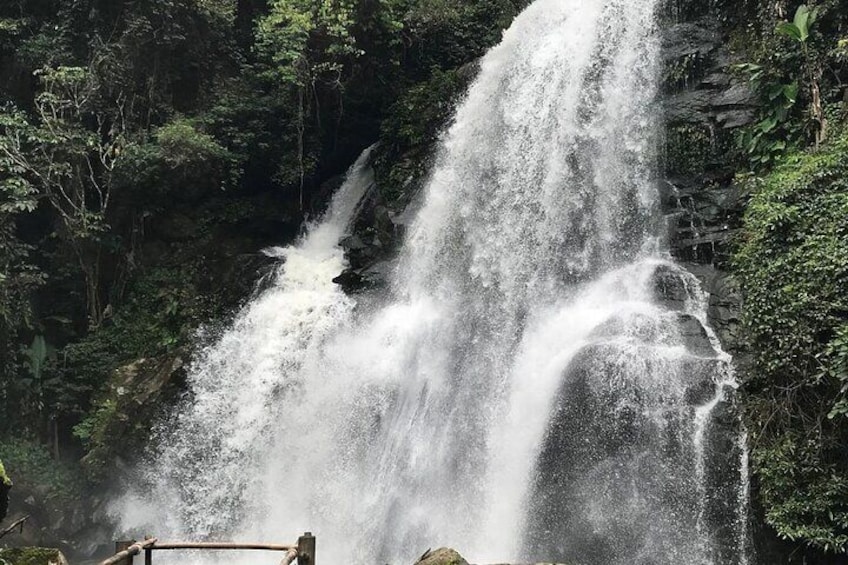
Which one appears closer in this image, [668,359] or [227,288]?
[668,359]

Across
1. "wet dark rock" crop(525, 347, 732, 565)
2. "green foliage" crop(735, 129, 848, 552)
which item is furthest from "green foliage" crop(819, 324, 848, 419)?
"wet dark rock" crop(525, 347, 732, 565)

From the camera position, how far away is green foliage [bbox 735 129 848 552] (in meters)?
7.35

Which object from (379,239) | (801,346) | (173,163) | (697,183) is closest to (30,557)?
(801,346)

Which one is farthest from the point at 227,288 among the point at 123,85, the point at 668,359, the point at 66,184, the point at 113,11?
the point at 668,359

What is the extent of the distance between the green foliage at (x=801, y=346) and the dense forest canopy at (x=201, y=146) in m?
0.06

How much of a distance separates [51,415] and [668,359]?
38.8 feet

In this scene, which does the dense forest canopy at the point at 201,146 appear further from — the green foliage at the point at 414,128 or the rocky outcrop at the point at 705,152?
the rocky outcrop at the point at 705,152

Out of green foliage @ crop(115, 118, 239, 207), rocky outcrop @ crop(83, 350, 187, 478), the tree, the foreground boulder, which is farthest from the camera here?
green foliage @ crop(115, 118, 239, 207)

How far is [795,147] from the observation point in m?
10.6

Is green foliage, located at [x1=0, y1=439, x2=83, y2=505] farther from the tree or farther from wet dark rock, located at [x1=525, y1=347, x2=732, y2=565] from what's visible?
wet dark rock, located at [x1=525, y1=347, x2=732, y2=565]

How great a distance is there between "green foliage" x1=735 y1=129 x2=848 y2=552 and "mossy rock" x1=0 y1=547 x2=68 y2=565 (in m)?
7.16

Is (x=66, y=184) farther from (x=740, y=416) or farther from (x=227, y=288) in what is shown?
(x=740, y=416)

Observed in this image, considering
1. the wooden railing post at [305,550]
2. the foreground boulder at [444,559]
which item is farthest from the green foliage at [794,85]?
the wooden railing post at [305,550]

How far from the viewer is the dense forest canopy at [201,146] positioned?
35.2 feet
